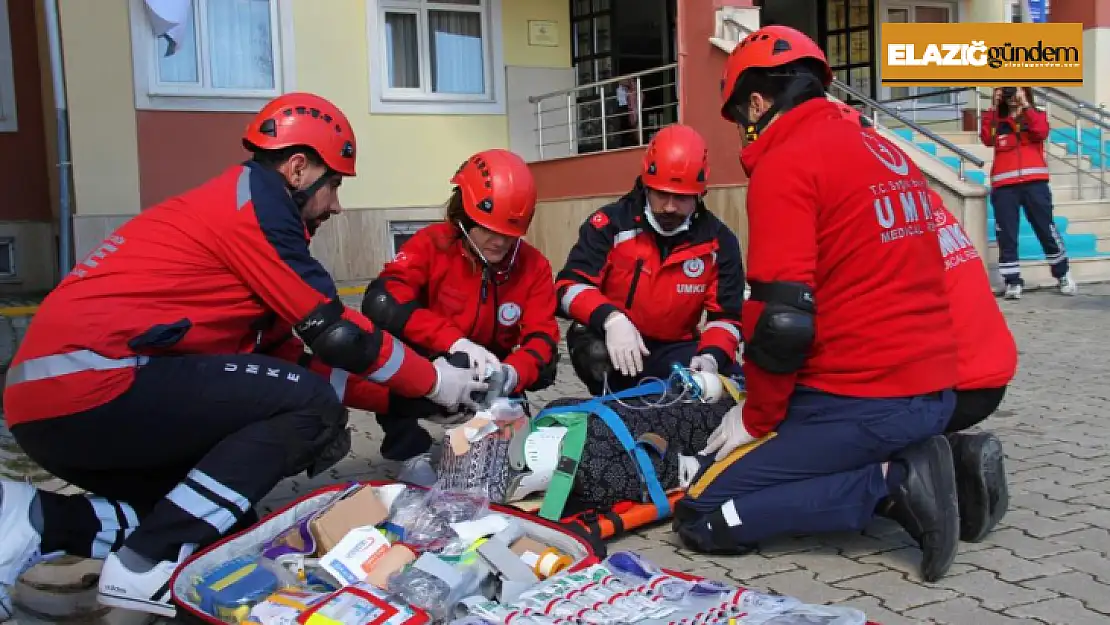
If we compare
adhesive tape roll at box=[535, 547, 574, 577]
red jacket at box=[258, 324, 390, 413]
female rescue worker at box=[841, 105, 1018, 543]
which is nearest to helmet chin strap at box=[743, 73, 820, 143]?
female rescue worker at box=[841, 105, 1018, 543]

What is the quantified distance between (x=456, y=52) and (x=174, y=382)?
9.95m

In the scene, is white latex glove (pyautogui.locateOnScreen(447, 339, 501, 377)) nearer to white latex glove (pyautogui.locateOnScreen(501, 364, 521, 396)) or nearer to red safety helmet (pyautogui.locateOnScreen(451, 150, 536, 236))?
white latex glove (pyautogui.locateOnScreen(501, 364, 521, 396))

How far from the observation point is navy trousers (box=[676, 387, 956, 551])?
3203 mm

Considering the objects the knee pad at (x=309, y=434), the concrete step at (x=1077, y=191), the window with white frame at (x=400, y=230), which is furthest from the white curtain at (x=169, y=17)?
the concrete step at (x=1077, y=191)

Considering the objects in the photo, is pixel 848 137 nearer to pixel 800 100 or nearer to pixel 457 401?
pixel 800 100

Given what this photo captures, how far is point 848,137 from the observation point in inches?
126

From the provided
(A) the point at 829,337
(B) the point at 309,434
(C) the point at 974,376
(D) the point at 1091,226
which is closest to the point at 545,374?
(B) the point at 309,434

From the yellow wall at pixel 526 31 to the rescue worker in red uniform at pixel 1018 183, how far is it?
206 inches

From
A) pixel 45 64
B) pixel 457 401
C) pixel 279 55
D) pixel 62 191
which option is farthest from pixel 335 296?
pixel 45 64

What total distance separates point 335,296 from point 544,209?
356 inches

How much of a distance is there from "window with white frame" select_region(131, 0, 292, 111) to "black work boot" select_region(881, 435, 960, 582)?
9414 millimetres

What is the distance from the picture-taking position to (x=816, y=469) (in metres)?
3.31

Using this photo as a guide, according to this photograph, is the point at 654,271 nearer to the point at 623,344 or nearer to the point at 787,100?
the point at 623,344

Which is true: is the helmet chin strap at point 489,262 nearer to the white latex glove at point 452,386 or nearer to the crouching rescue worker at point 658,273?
the crouching rescue worker at point 658,273
